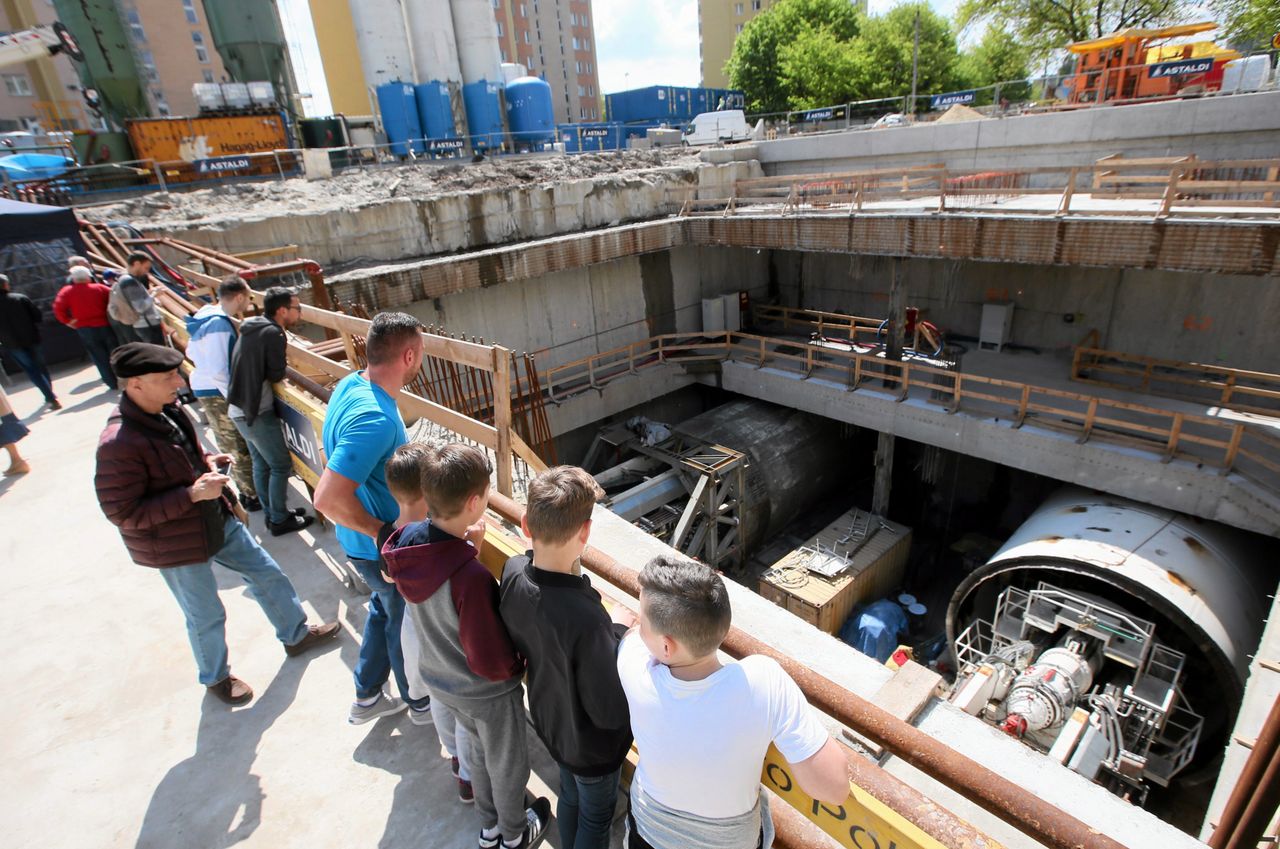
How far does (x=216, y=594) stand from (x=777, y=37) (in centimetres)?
4919

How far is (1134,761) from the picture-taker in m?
6.84

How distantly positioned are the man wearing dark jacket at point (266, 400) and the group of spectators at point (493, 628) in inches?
46.9

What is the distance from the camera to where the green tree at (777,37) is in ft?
138

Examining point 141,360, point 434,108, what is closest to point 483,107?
point 434,108

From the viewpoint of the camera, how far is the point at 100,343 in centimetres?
818

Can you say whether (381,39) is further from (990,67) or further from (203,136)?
(990,67)

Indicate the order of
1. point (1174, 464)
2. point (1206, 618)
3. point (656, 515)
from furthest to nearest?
1. point (656, 515)
2. point (1174, 464)
3. point (1206, 618)

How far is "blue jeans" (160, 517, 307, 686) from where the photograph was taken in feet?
10.3

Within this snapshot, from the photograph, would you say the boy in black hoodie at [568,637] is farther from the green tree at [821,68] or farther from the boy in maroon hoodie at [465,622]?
the green tree at [821,68]

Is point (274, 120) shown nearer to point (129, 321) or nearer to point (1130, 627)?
point (129, 321)

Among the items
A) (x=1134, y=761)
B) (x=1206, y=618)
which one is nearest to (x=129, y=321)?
(x=1134, y=761)

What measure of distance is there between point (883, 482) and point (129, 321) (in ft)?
46.3

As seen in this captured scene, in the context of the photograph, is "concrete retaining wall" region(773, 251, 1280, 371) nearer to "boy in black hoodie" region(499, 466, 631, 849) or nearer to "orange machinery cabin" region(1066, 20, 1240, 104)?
"orange machinery cabin" region(1066, 20, 1240, 104)

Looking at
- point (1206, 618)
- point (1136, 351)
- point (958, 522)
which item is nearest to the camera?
point (1206, 618)
